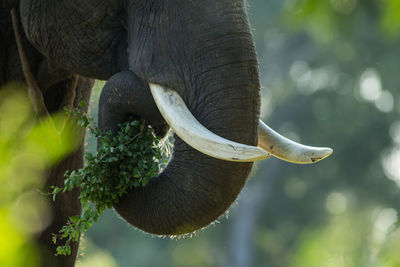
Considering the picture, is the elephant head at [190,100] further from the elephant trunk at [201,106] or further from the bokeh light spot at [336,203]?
the bokeh light spot at [336,203]

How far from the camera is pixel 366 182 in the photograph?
1483 inches

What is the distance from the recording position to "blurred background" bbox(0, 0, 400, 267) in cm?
3566

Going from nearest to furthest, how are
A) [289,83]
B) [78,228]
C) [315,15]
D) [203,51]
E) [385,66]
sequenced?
[315,15] → [203,51] → [78,228] → [385,66] → [289,83]

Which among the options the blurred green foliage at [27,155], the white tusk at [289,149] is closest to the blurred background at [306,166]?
the blurred green foliage at [27,155]

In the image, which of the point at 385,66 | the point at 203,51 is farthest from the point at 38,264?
the point at 385,66

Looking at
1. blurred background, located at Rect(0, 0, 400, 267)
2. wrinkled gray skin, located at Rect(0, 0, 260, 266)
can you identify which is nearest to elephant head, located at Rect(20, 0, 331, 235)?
wrinkled gray skin, located at Rect(0, 0, 260, 266)

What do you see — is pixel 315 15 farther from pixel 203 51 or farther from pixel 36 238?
pixel 36 238

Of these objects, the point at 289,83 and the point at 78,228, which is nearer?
the point at 78,228

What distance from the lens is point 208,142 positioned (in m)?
3.79

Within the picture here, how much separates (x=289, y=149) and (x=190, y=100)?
55 cm

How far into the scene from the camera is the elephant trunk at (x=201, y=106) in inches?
159

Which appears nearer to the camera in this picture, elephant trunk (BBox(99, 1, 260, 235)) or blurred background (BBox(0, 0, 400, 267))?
elephant trunk (BBox(99, 1, 260, 235))

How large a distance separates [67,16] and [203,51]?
836 mm

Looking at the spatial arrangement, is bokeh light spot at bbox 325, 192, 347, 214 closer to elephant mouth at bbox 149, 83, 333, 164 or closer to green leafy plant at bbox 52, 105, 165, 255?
elephant mouth at bbox 149, 83, 333, 164
